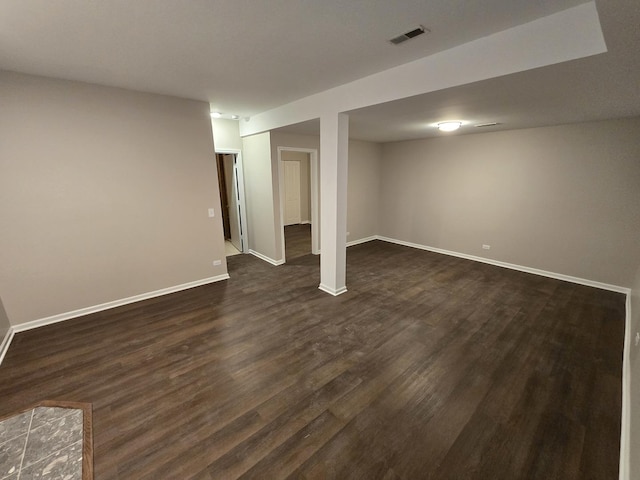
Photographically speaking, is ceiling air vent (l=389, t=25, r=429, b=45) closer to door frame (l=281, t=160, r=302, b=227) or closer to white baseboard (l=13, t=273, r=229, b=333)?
white baseboard (l=13, t=273, r=229, b=333)

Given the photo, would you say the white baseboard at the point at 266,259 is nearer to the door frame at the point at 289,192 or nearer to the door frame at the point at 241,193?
the door frame at the point at 241,193

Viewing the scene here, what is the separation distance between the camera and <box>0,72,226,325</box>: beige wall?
9.43 feet

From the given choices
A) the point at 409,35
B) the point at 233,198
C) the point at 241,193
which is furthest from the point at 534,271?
the point at 233,198

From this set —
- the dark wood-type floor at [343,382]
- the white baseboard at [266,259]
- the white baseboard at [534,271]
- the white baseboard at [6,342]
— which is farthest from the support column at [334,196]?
the white baseboard at [6,342]

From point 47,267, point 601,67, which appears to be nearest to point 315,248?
point 47,267

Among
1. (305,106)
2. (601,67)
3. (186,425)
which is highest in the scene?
(305,106)

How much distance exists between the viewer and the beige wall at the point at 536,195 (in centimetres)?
380

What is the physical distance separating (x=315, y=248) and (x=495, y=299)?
3.54 meters

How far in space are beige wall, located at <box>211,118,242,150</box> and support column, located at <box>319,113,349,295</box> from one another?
256 cm

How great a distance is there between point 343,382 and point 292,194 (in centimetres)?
756

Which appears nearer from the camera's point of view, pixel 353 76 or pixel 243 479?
pixel 243 479

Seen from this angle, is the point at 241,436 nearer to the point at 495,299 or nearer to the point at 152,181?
the point at 152,181

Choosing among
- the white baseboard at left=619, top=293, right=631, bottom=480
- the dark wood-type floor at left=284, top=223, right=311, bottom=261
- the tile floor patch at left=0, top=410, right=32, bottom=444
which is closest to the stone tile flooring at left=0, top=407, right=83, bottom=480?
the tile floor patch at left=0, top=410, right=32, bottom=444

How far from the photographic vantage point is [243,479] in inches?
61.7
